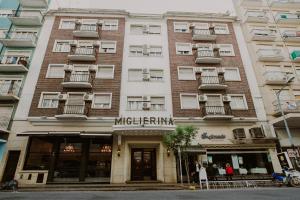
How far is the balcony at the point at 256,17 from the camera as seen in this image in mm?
24672

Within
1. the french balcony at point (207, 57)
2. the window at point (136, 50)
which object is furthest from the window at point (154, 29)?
the french balcony at point (207, 57)

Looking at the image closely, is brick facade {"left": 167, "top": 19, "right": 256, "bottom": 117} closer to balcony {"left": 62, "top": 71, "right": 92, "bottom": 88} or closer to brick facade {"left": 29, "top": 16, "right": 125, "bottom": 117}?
brick facade {"left": 29, "top": 16, "right": 125, "bottom": 117}

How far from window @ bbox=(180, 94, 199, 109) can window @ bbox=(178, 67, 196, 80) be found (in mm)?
2086

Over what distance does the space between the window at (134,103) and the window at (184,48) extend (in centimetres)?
740

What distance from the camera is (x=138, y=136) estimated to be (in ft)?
58.7

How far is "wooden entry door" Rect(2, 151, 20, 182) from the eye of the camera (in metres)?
16.5

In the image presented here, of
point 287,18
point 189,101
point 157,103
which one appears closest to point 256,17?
point 287,18

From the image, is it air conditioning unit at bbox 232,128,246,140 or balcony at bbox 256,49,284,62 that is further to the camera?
balcony at bbox 256,49,284,62

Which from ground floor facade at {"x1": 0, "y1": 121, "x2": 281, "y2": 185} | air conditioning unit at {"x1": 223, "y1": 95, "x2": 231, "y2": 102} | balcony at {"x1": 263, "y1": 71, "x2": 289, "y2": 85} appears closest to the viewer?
ground floor facade at {"x1": 0, "y1": 121, "x2": 281, "y2": 185}

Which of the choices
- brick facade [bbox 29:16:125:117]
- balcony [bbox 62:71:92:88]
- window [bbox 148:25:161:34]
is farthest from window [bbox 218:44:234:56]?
balcony [bbox 62:71:92:88]

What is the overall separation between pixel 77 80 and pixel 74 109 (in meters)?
3.12

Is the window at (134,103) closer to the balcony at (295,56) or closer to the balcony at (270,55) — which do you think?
the balcony at (270,55)

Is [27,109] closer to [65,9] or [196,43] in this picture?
[65,9]

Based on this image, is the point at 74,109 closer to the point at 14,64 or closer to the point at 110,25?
the point at 14,64
